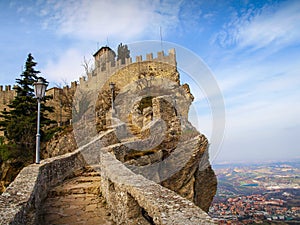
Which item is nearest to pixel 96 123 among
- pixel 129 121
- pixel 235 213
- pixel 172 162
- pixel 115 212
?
pixel 129 121

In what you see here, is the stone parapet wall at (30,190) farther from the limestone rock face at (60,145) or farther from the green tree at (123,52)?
the green tree at (123,52)

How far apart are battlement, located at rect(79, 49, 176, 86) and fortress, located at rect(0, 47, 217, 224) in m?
0.13

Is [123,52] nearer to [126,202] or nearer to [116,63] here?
[116,63]

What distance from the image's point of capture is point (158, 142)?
11.8 metres

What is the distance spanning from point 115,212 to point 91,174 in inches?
156

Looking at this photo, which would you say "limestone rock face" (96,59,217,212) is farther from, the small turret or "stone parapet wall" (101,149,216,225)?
the small turret

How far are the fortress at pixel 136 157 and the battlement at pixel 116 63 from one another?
13cm

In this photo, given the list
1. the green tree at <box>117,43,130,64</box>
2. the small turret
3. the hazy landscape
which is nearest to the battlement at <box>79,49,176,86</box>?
the small turret

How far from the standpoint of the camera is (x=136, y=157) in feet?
30.7

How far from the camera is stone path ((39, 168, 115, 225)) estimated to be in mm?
5070

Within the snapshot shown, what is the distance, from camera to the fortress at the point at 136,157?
11.1 ft

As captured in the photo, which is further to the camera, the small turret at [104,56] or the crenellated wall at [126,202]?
the small turret at [104,56]

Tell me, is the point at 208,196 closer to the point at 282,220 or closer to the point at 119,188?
the point at 282,220

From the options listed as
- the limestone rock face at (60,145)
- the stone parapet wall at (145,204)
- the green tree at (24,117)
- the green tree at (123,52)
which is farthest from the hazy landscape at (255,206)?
the green tree at (123,52)
